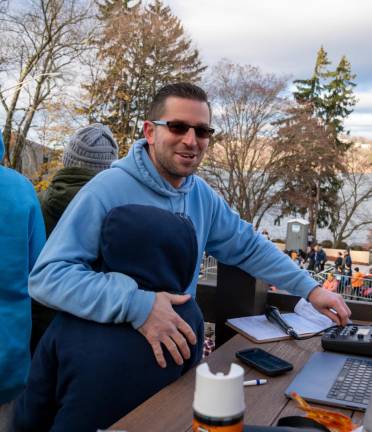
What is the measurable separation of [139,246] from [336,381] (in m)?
0.70

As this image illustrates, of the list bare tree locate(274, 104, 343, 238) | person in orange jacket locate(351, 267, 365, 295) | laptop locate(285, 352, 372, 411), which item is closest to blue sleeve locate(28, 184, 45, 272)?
laptop locate(285, 352, 372, 411)

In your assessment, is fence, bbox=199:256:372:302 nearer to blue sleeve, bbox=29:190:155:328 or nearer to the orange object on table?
blue sleeve, bbox=29:190:155:328

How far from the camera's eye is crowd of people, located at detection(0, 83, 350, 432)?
1328 mm

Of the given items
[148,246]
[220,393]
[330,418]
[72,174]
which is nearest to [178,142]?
[148,246]

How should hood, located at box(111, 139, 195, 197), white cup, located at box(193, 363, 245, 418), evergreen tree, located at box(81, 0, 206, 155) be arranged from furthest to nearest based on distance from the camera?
evergreen tree, located at box(81, 0, 206, 155) < hood, located at box(111, 139, 195, 197) < white cup, located at box(193, 363, 245, 418)

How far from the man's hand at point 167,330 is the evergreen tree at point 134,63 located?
61.6 ft

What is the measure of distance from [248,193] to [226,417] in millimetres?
24441

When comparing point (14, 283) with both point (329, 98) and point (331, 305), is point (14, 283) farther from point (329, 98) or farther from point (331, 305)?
point (329, 98)

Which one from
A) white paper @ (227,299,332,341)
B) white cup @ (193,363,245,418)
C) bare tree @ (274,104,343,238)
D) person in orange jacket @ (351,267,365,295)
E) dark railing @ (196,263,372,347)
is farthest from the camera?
bare tree @ (274,104,343,238)

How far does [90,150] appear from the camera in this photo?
8.66 ft

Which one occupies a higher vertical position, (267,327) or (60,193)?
(60,193)

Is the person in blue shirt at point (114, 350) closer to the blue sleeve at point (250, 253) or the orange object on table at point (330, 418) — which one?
the orange object on table at point (330, 418)

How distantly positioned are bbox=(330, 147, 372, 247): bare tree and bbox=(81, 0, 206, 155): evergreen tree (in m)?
12.6

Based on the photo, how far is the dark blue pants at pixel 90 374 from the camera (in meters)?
1.30
